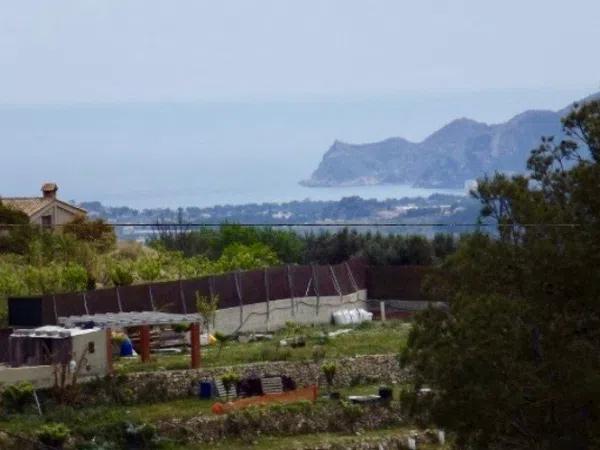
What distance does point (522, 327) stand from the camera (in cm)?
2388

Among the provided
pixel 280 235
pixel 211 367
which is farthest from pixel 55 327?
pixel 280 235

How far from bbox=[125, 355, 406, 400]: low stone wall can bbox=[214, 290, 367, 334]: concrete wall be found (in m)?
5.89

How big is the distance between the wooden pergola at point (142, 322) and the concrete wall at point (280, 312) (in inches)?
226

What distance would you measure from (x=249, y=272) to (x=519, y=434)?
1995cm

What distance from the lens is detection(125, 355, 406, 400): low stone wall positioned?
33406 mm

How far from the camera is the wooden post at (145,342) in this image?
1396 inches

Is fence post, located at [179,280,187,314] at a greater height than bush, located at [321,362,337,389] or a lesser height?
greater

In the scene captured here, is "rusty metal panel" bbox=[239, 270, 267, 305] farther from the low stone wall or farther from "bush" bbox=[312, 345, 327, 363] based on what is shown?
the low stone wall

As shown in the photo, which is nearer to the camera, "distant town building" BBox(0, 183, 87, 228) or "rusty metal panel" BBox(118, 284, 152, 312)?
"rusty metal panel" BBox(118, 284, 152, 312)

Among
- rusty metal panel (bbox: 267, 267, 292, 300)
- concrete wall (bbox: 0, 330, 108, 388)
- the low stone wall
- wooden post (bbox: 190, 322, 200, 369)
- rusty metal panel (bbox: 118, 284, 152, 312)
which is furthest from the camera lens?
rusty metal panel (bbox: 267, 267, 292, 300)

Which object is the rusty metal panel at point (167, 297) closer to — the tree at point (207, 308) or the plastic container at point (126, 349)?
the tree at point (207, 308)

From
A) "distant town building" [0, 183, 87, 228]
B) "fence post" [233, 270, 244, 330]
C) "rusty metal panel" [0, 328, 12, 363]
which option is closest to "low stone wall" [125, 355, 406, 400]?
"rusty metal panel" [0, 328, 12, 363]

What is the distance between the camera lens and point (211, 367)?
114ft

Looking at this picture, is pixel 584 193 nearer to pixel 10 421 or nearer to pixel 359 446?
pixel 359 446
